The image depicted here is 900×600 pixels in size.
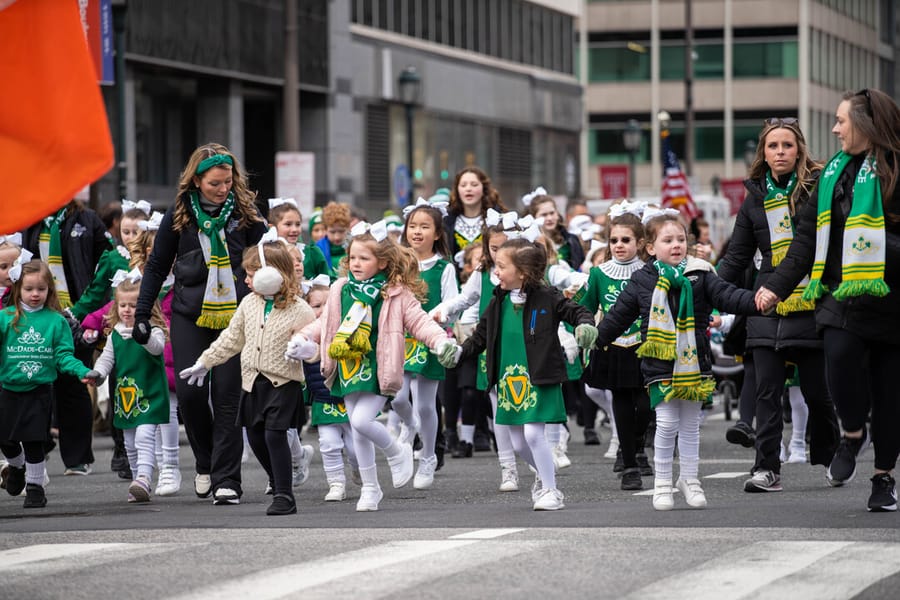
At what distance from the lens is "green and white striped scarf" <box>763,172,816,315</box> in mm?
11602

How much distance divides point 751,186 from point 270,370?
311 cm

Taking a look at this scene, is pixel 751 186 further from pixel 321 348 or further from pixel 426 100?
pixel 426 100

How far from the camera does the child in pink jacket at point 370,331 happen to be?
11.3m

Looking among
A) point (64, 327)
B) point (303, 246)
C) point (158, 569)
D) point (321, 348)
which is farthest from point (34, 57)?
point (303, 246)

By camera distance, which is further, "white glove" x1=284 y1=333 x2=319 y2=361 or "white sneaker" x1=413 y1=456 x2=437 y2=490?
"white sneaker" x1=413 y1=456 x2=437 y2=490

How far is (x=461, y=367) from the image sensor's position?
50.7 ft

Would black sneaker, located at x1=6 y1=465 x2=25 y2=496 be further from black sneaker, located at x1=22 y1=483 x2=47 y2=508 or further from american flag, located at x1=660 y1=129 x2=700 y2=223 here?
american flag, located at x1=660 y1=129 x2=700 y2=223

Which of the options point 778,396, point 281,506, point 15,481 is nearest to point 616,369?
point 778,396

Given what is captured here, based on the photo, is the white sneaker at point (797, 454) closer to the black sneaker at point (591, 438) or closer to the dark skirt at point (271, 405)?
the black sneaker at point (591, 438)

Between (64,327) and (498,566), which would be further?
(64,327)

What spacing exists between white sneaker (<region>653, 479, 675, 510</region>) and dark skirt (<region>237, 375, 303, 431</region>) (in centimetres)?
209

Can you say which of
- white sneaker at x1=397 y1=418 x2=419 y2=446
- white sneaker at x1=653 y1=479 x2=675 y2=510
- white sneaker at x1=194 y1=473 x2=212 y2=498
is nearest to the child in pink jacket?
white sneaker at x1=194 y1=473 x2=212 y2=498

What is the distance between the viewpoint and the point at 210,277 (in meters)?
11.7

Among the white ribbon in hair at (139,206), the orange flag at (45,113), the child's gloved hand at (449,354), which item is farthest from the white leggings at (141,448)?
the orange flag at (45,113)
